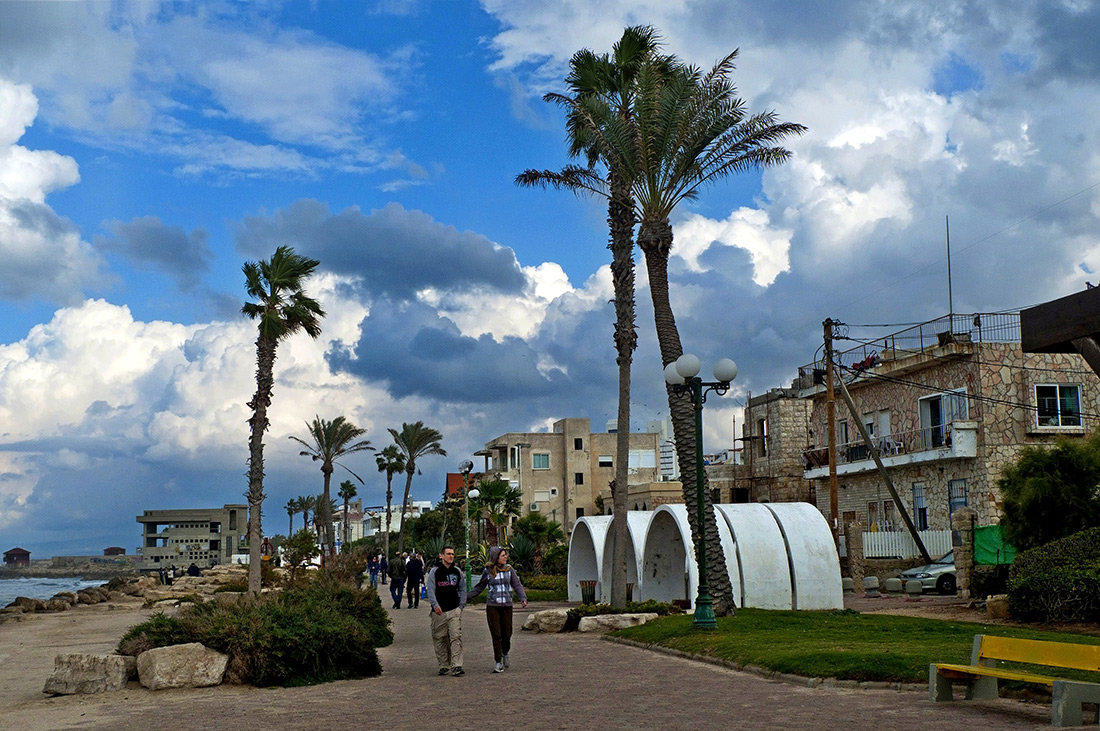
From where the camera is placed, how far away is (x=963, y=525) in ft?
84.2

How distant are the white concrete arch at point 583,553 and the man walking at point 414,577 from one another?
4618 millimetres

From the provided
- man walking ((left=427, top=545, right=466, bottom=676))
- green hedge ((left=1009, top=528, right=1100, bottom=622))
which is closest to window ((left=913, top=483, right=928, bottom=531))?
green hedge ((left=1009, top=528, right=1100, bottom=622))

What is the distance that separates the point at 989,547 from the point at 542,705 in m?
22.4

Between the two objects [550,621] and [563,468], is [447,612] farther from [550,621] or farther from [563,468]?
[563,468]

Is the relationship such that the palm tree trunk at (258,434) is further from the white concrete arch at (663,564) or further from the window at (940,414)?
the window at (940,414)

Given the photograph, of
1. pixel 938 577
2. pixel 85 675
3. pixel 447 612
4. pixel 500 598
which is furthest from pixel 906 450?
pixel 85 675

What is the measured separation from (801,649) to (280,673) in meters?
6.77

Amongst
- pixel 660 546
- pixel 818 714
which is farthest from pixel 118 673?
pixel 660 546

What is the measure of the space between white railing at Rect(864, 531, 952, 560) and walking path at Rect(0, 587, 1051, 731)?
24082 mm

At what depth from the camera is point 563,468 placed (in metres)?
80.0

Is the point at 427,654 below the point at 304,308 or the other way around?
below

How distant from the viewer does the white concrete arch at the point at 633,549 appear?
26.5 m

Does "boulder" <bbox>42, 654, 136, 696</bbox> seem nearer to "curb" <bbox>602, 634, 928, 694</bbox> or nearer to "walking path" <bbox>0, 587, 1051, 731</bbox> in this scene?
"walking path" <bbox>0, 587, 1051, 731</bbox>

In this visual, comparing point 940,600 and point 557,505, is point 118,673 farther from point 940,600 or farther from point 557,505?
point 557,505
